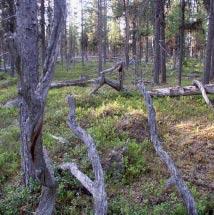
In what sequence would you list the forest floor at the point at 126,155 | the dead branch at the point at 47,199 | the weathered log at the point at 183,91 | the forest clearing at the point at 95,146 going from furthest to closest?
the weathered log at the point at 183,91 → the forest floor at the point at 126,155 → the dead branch at the point at 47,199 → the forest clearing at the point at 95,146

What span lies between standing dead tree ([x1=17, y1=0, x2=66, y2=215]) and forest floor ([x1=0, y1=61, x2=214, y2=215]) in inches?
89.0

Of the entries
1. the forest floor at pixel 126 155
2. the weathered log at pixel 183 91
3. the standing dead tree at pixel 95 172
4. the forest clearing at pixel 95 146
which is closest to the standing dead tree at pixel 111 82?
the forest clearing at pixel 95 146

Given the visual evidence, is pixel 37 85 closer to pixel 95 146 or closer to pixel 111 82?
pixel 95 146

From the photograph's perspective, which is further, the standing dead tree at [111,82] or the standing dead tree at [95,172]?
the standing dead tree at [111,82]

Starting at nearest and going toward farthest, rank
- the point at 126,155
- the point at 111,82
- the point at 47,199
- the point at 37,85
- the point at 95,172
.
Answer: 1. the point at 37,85
2. the point at 47,199
3. the point at 95,172
4. the point at 126,155
5. the point at 111,82

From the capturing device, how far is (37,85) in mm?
6359

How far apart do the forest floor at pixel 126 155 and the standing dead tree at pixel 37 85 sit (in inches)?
89.0

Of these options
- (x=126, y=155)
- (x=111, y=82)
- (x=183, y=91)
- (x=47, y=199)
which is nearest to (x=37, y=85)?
(x=47, y=199)

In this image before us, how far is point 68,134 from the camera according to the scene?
12633 millimetres

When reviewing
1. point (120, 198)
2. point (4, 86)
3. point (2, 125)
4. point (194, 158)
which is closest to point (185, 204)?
point (120, 198)

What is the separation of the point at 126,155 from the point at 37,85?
482 centimetres

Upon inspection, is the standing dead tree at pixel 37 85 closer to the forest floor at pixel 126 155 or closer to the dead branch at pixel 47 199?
the dead branch at pixel 47 199

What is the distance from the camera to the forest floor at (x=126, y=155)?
8531 millimetres

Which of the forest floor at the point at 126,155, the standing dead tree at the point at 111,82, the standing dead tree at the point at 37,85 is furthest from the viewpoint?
the standing dead tree at the point at 111,82
